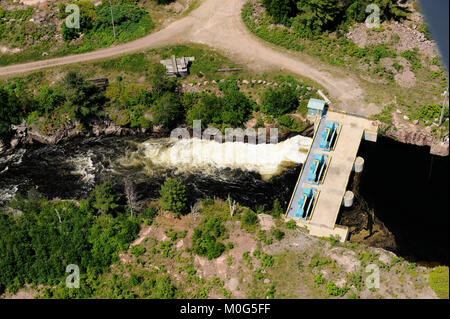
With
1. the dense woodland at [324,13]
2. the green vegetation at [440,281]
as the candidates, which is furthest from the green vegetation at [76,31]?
the green vegetation at [440,281]

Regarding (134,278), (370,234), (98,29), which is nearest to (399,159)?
(370,234)

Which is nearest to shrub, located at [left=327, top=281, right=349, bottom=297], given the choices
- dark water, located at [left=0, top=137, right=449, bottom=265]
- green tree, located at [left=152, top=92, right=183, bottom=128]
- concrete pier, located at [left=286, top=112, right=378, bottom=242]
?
concrete pier, located at [left=286, top=112, right=378, bottom=242]

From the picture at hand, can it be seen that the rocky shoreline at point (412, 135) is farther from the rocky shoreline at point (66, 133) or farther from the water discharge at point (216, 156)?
the water discharge at point (216, 156)

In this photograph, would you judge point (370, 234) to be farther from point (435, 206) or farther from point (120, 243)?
point (120, 243)

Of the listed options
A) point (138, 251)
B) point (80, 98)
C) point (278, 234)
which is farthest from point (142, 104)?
point (278, 234)

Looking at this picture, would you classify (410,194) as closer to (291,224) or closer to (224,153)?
(291,224)

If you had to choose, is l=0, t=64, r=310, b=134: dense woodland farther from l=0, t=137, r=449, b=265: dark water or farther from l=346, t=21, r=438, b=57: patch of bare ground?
l=346, t=21, r=438, b=57: patch of bare ground
